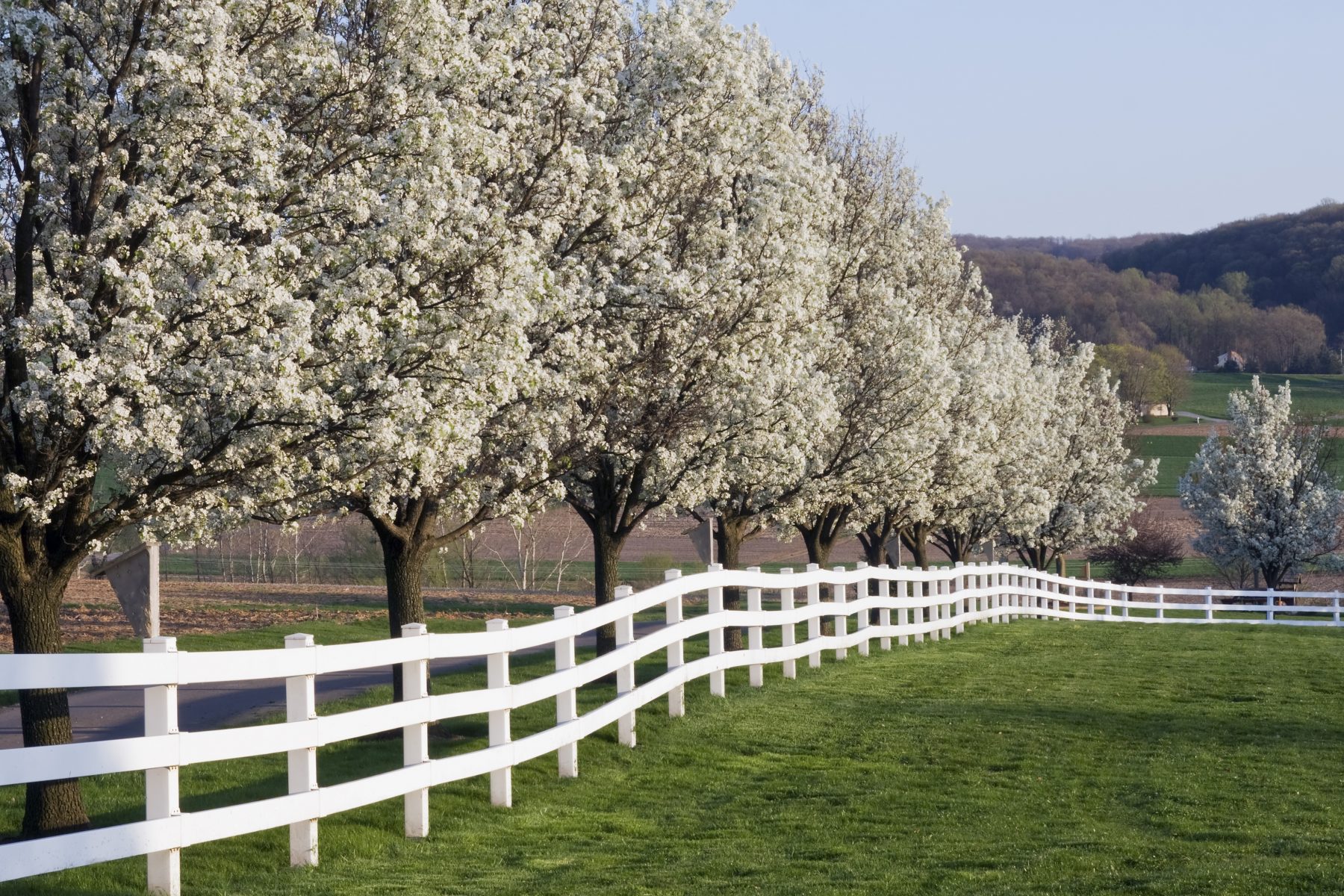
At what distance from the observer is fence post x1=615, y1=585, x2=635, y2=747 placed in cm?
1208

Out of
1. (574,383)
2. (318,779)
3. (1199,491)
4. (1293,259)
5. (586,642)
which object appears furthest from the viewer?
(1293,259)

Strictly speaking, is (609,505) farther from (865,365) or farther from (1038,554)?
(1038,554)

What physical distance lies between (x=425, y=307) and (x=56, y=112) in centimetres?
296

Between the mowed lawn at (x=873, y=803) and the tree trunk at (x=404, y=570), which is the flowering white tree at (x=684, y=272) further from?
the mowed lawn at (x=873, y=803)

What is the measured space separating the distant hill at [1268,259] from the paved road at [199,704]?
6118 inches

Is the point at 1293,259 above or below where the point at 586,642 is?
above

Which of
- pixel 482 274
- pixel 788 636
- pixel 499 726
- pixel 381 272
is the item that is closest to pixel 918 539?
pixel 788 636

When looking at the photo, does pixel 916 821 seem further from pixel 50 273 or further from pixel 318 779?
pixel 50 273

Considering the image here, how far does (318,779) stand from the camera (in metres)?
10.8

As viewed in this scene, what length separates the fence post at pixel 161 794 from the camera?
264 inches

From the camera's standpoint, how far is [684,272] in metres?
14.9

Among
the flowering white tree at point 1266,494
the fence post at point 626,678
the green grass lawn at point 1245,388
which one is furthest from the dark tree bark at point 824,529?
the green grass lawn at point 1245,388

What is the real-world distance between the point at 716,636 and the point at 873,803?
562 cm

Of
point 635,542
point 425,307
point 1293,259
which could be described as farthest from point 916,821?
point 1293,259
